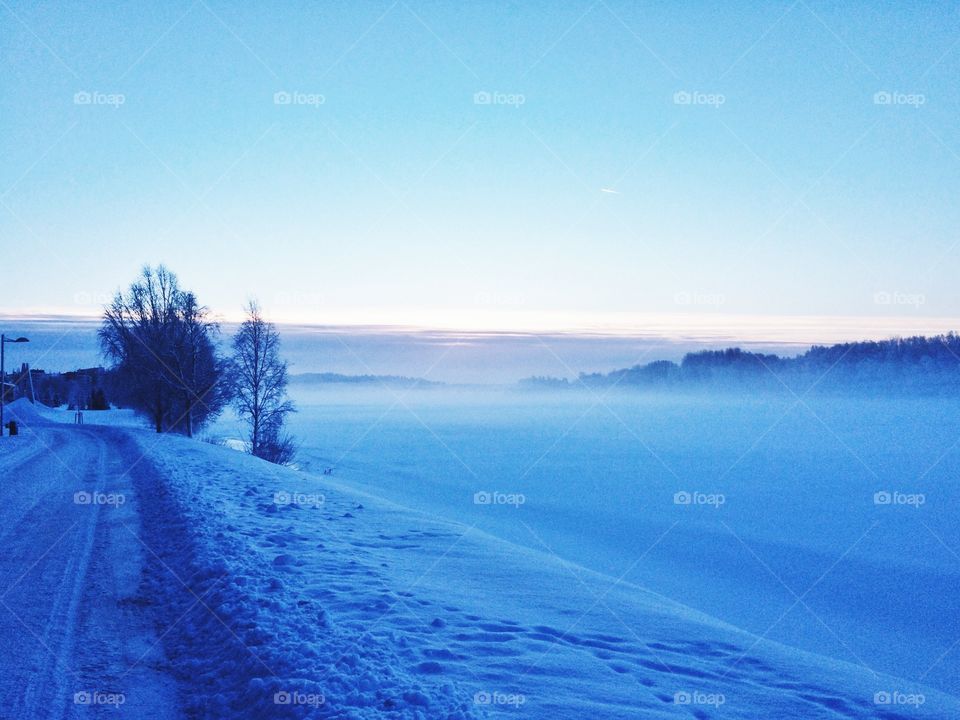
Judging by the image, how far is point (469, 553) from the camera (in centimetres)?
1048

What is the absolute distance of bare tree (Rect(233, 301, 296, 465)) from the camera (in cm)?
4359

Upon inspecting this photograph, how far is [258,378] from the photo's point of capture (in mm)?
45000

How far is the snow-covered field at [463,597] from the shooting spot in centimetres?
519

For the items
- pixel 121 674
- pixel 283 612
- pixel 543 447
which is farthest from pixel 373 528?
pixel 543 447

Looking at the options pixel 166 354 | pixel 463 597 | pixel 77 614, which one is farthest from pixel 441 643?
pixel 166 354

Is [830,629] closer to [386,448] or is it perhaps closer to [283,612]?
[283,612]

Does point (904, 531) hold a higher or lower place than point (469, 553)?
lower

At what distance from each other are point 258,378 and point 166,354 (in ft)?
Answer: 20.1

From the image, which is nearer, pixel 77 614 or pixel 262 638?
pixel 262 638

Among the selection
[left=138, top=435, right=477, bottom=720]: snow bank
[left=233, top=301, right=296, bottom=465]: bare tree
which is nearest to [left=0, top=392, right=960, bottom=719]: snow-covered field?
[left=138, top=435, right=477, bottom=720]: snow bank

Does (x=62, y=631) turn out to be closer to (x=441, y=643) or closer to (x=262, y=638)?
(x=262, y=638)

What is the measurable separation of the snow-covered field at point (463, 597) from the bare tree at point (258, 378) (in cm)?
1920

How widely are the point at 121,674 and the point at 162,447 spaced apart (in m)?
21.7

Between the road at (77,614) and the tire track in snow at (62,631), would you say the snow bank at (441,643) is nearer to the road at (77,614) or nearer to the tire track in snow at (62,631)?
the road at (77,614)
